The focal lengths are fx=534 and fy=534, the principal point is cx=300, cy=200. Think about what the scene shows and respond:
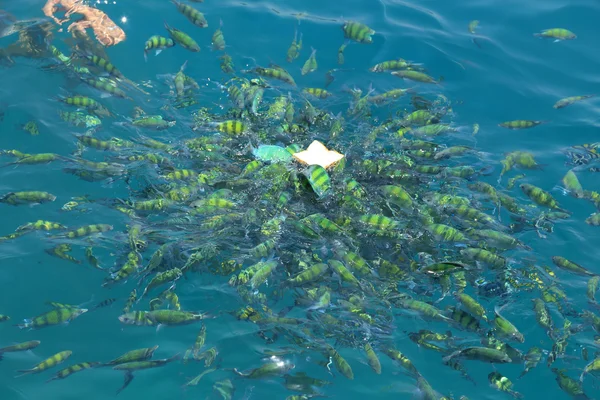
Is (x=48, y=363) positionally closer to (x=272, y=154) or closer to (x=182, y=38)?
(x=272, y=154)

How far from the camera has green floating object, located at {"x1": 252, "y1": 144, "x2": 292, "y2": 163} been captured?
654cm

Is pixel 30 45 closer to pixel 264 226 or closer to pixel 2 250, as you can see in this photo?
pixel 2 250

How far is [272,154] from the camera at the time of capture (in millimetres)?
6566

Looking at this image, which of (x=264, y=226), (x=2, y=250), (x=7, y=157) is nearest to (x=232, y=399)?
(x=264, y=226)

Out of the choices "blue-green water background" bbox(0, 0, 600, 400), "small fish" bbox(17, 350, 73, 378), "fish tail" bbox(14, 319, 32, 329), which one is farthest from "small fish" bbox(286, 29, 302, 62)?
"small fish" bbox(17, 350, 73, 378)

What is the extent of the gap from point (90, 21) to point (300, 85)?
400 cm

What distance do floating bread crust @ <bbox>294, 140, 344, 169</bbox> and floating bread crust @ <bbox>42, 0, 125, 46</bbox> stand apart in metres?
4.73

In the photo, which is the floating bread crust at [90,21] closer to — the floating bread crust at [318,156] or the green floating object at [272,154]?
the green floating object at [272,154]

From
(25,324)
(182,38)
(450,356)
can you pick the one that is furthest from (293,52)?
(25,324)

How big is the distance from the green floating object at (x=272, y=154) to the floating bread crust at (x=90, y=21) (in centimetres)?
450

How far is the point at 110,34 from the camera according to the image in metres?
9.52

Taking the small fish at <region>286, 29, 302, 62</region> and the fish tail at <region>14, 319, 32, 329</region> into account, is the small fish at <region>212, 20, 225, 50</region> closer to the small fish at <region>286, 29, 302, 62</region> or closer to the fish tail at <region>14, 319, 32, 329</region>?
the small fish at <region>286, 29, 302, 62</region>

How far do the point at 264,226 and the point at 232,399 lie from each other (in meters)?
1.84

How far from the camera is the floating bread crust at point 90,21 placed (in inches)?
372
